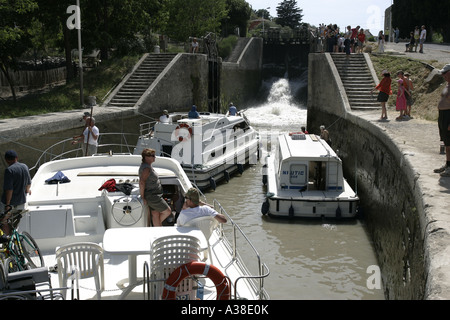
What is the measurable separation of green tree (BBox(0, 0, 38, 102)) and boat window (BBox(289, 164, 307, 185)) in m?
9.81

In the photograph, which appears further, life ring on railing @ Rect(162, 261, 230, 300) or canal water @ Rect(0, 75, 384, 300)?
canal water @ Rect(0, 75, 384, 300)

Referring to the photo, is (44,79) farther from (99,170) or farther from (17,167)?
(17,167)

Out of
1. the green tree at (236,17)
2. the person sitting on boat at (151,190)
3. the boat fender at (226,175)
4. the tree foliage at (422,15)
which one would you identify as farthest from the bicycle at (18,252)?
the green tree at (236,17)

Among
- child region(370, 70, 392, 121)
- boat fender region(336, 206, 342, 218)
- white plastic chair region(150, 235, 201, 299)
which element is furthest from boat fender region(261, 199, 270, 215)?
white plastic chair region(150, 235, 201, 299)

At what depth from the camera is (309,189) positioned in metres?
13.0

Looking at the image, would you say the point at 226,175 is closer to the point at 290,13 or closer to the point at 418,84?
the point at 418,84

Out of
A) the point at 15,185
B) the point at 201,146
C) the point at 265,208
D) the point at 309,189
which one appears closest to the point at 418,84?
the point at 309,189

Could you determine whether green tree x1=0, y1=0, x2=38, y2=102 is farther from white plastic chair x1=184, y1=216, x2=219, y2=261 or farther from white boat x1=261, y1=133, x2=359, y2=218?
white plastic chair x1=184, y1=216, x2=219, y2=261

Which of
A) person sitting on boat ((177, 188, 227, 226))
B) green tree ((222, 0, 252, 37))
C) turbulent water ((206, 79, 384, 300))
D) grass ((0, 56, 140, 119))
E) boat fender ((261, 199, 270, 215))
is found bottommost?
turbulent water ((206, 79, 384, 300))

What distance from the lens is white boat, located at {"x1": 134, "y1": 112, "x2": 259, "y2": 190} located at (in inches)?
572

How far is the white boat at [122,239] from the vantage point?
473 centimetres
